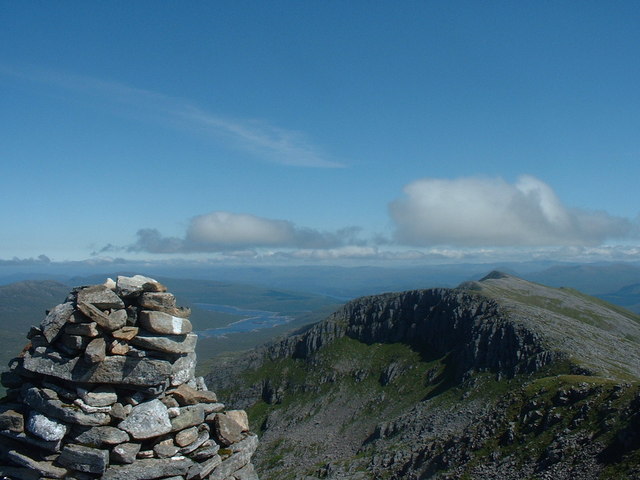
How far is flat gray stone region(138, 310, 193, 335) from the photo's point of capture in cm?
1917

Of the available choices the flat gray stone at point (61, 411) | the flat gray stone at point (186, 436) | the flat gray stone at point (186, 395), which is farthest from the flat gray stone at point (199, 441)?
the flat gray stone at point (61, 411)

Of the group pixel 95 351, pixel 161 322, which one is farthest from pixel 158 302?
pixel 95 351

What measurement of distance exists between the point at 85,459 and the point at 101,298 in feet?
19.5

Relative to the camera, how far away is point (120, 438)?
17500 millimetres

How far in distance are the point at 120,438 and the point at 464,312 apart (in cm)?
16595

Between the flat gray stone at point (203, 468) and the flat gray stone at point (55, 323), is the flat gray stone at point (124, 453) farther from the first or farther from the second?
the flat gray stone at point (55, 323)

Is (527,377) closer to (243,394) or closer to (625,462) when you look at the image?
(625,462)

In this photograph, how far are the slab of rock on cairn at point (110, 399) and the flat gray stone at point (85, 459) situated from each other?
0.04 metres

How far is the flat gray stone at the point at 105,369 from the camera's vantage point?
17.9 meters

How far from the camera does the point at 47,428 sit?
17594 millimetres

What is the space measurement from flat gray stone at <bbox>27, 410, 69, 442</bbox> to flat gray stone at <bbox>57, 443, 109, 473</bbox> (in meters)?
0.60

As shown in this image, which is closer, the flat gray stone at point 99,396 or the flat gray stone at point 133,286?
the flat gray stone at point 99,396

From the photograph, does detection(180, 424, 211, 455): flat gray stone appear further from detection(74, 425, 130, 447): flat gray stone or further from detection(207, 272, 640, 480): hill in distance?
detection(207, 272, 640, 480): hill in distance

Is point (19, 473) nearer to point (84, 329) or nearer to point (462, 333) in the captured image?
point (84, 329)
